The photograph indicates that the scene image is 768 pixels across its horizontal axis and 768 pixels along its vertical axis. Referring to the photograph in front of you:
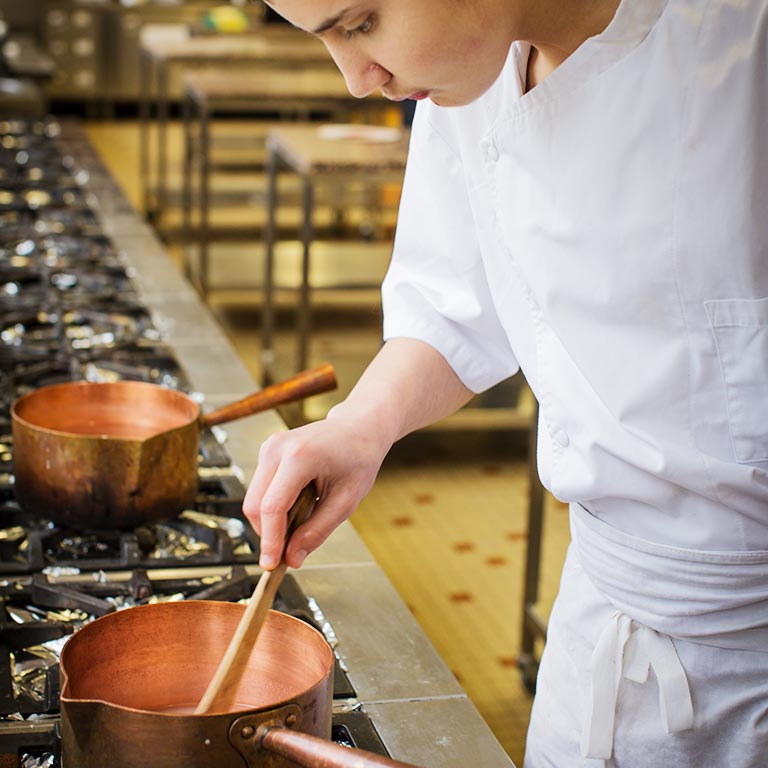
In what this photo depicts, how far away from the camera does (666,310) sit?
3.39 feet

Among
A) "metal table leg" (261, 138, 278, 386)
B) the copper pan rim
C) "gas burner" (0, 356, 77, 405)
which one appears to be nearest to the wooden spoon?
the copper pan rim

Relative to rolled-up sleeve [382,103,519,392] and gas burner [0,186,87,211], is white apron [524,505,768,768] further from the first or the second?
gas burner [0,186,87,211]

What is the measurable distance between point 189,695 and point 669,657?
0.43 m

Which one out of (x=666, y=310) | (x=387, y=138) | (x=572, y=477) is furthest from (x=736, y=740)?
(x=387, y=138)

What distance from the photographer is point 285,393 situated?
156 cm

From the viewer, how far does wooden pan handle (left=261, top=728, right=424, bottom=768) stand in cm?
83

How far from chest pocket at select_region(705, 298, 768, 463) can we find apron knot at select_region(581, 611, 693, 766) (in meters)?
0.21

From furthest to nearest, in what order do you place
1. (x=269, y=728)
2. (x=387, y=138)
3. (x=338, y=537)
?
1. (x=387, y=138)
2. (x=338, y=537)
3. (x=269, y=728)

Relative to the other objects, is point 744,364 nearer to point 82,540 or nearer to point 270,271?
point 82,540

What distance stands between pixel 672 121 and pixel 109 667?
2.12 feet

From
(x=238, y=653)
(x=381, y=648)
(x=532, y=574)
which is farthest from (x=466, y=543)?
(x=238, y=653)

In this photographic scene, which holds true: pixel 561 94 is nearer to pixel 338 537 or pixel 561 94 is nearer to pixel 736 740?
pixel 736 740

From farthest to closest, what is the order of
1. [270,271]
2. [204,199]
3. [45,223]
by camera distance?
[204,199] < [270,271] < [45,223]

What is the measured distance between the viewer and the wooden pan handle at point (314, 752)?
2.72 feet
